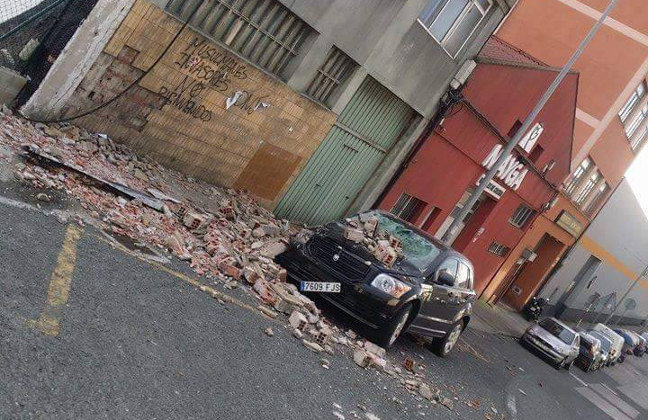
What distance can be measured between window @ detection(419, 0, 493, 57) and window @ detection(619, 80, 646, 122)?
1775 centimetres

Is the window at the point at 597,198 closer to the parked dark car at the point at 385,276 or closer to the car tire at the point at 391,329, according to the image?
the parked dark car at the point at 385,276

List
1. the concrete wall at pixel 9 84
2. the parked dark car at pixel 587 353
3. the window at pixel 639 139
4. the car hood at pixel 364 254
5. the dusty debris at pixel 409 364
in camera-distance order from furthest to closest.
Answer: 1. the window at pixel 639 139
2. the parked dark car at pixel 587 353
3. the dusty debris at pixel 409 364
4. the car hood at pixel 364 254
5. the concrete wall at pixel 9 84

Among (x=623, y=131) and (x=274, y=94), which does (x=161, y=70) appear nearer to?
(x=274, y=94)

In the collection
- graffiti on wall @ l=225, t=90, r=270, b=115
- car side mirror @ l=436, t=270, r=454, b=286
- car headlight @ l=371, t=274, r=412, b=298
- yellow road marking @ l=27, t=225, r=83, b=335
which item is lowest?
yellow road marking @ l=27, t=225, r=83, b=335

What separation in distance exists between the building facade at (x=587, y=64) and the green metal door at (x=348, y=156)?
14.6 m

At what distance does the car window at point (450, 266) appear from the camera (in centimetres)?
1074

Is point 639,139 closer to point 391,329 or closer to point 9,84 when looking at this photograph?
point 391,329

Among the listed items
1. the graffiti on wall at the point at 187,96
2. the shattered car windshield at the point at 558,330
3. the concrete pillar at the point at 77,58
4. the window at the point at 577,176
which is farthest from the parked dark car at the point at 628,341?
the concrete pillar at the point at 77,58

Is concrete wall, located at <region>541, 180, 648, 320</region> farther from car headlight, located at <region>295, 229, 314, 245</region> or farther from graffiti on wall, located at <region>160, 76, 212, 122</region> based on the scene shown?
graffiti on wall, located at <region>160, 76, 212, 122</region>

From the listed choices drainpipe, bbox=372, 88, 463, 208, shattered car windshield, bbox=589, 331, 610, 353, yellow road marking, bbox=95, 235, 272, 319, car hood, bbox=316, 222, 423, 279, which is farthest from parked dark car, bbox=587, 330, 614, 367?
yellow road marking, bbox=95, 235, 272, 319

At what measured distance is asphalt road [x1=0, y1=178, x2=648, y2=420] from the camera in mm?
4316

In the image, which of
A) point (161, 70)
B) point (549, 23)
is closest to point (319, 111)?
point (161, 70)

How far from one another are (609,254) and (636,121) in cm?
909

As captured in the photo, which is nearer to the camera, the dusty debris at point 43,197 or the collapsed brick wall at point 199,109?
the dusty debris at point 43,197
